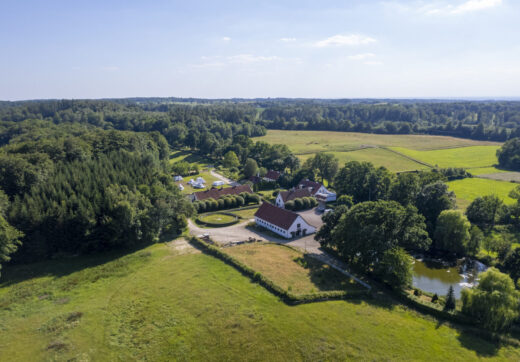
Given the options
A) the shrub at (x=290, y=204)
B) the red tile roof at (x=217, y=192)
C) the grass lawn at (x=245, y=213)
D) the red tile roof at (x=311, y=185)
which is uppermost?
the red tile roof at (x=311, y=185)

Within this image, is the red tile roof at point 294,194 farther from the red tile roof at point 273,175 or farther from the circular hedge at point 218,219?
the red tile roof at point 273,175

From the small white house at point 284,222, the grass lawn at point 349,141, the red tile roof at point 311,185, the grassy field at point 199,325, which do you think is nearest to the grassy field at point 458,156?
the grass lawn at point 349,141

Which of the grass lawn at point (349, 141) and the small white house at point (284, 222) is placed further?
the grass lawn at point (349, 141)

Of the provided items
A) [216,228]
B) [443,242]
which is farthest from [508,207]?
[216,228]

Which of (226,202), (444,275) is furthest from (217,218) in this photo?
(444,275)

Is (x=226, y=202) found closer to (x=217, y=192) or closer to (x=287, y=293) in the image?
(x=217, y=192)

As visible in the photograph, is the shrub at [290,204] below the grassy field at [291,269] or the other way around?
the other way around
